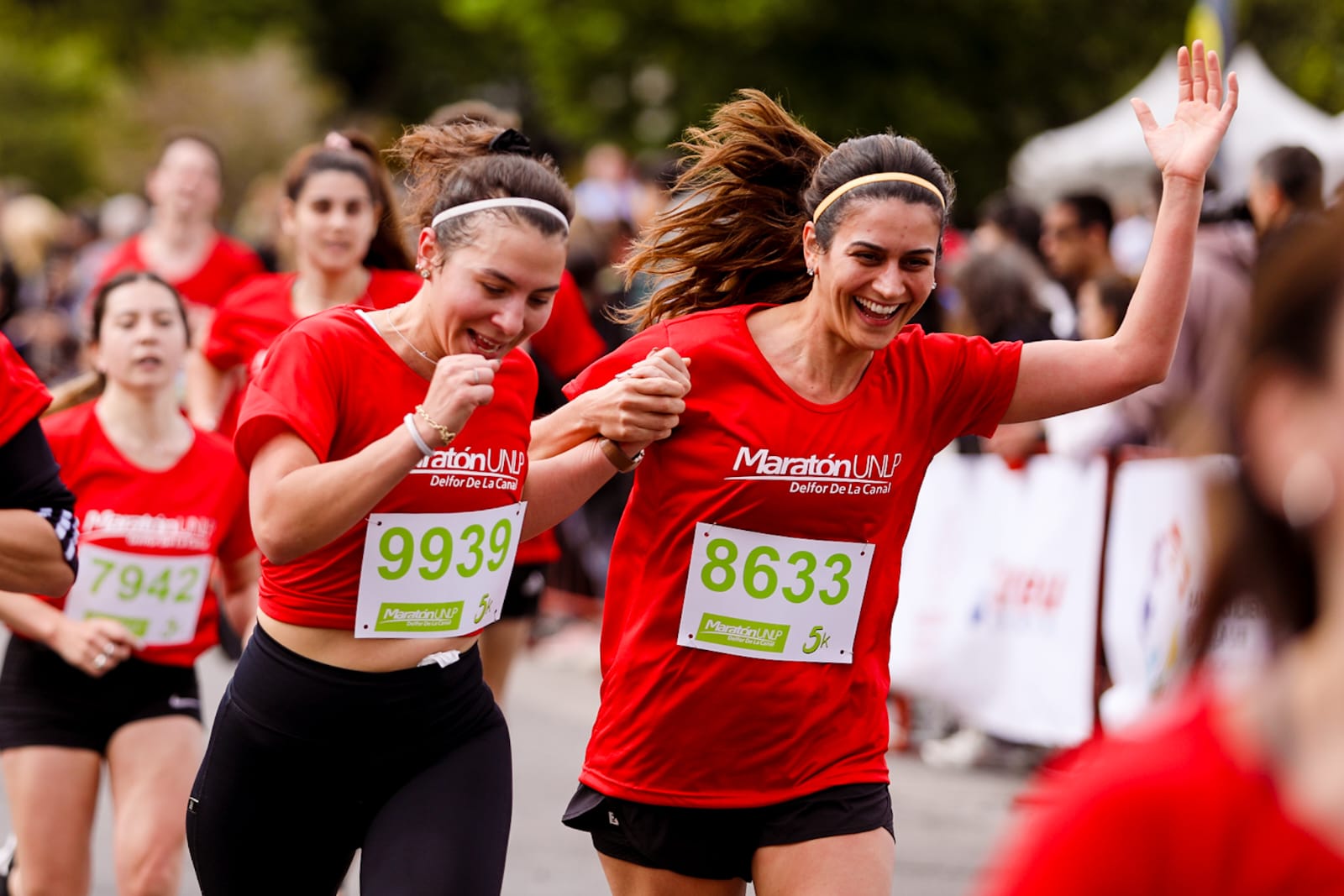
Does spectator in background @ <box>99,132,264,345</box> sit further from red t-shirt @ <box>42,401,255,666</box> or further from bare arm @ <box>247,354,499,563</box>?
bare arm @ <box>247,354,499,563</box>

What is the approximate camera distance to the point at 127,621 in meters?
5.01

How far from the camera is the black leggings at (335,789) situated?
3.60 metres

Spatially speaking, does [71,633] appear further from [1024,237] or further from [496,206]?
[1024,237]

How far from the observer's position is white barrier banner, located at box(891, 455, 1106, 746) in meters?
7.56

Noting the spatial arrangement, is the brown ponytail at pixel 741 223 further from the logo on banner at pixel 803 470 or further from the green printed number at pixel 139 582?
the green printed number at pixel 139 582

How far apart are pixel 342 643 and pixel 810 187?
1.33 metres

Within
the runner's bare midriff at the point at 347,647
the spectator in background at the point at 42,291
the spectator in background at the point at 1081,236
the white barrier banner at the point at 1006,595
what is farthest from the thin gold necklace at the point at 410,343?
the spectator in background at the point at 42,291

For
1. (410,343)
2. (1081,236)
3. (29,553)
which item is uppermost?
(1081,236)

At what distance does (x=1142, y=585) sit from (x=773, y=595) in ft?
12.3

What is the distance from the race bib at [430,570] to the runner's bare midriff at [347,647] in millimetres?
19

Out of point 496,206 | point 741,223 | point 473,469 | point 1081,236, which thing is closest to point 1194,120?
point 741,223

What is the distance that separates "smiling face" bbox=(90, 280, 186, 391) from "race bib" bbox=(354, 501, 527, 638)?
1905mm

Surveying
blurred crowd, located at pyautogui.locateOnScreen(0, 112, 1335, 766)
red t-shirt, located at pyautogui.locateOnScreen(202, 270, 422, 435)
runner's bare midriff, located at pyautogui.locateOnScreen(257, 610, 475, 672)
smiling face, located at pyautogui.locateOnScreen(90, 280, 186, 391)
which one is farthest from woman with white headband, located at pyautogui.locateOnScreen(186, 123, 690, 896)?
red t-shirt, located at pyautogui.locateOnScreen(202, 270, 422, 435)

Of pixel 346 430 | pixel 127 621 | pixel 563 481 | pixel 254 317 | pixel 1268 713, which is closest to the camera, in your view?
pixel 1268 713
